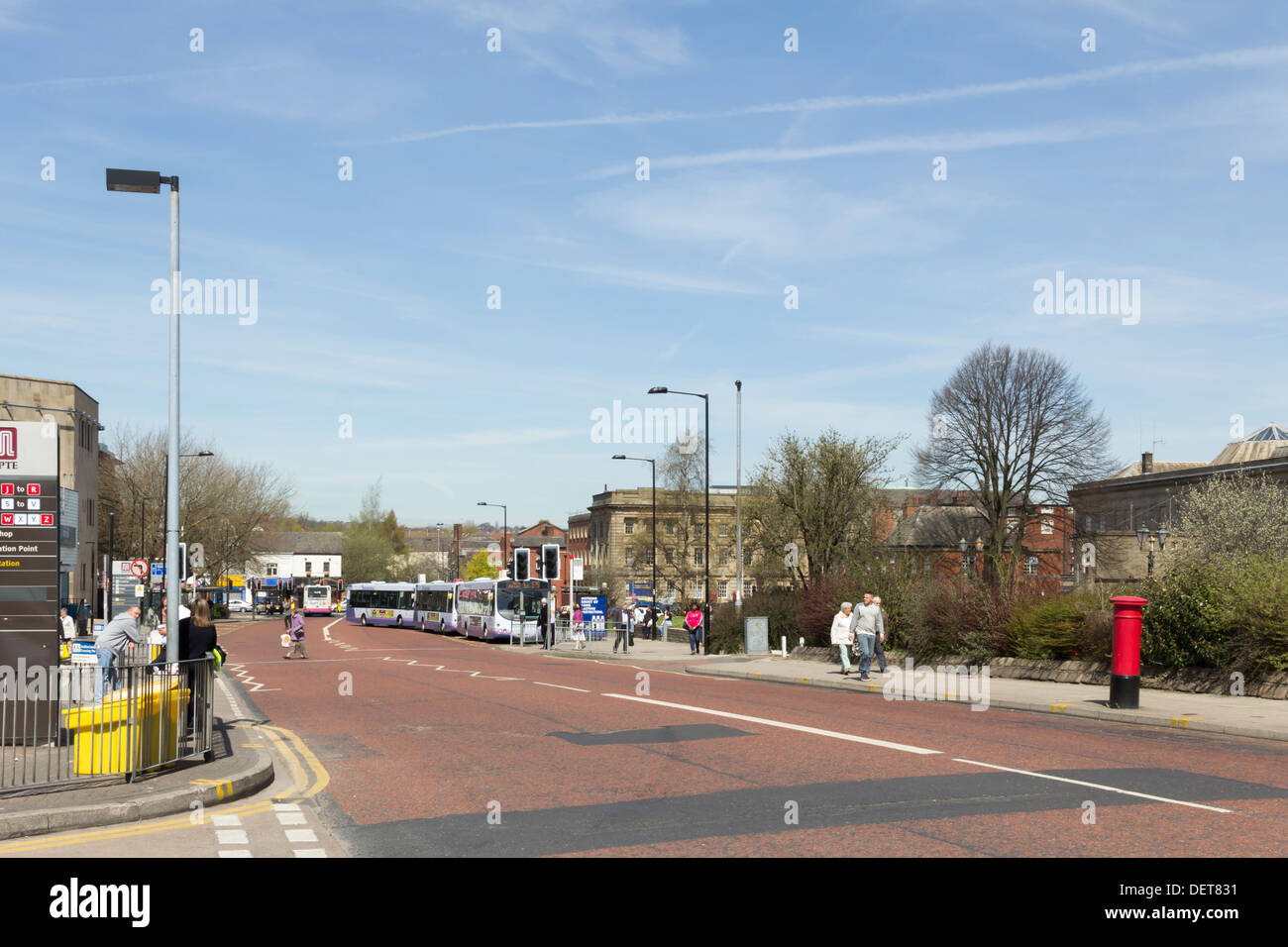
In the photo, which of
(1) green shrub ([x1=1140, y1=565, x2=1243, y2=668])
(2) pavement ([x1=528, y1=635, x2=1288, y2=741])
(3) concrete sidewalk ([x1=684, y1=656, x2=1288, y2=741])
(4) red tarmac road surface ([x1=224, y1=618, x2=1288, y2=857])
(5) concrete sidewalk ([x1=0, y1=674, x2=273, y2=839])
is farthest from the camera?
(1) green shrub ([x1=1140, y1=565, x2=1243, y2=668])

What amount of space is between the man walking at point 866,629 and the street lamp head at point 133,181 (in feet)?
51.3

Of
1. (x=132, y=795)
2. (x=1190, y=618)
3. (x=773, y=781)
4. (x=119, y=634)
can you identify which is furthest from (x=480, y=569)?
(x=132, y=795)

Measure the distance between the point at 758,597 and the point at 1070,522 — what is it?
88.4 ft

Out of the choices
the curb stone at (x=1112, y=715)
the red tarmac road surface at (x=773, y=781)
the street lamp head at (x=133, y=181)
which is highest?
the street lamp head at (x=133, y=181)

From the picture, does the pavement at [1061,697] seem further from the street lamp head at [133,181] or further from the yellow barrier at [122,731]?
the street lamp head at [133,181]

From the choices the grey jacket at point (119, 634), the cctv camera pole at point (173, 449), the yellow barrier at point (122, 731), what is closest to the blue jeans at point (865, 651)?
the cctv camera pole at point (173, 449)

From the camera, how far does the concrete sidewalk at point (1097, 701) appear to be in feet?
50.5

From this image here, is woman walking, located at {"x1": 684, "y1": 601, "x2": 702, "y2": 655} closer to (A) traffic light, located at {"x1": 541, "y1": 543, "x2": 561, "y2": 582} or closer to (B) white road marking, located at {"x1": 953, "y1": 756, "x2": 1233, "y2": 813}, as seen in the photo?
(A) traffic light, located at {"x1": 541, "y1": 543, "x2": 561, "y2": 582}

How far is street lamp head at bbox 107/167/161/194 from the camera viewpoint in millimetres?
14180

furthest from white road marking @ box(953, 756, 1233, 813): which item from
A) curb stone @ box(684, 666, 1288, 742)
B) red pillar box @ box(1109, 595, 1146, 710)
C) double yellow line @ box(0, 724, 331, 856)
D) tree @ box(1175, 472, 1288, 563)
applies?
tree @ box(1175, 472, 1288, 563)

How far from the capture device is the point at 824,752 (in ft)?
42.3

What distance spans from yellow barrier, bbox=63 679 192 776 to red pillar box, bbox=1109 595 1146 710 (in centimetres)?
1311

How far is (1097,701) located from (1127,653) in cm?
169

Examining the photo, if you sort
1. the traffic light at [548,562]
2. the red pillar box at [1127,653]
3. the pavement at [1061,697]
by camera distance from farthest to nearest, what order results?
1. the traffic light at [548,562]
2. the red pillar box at [1127,653]
3. the pavement at [1061,697]
